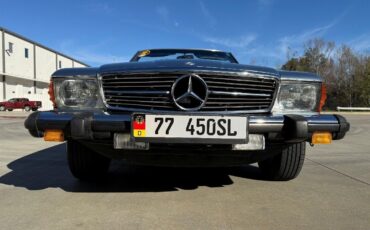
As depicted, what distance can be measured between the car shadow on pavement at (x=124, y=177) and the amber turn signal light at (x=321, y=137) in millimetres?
1133

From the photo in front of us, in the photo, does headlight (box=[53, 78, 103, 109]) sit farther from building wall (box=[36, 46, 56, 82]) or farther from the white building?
building wall (box=[36, 46, 56, 82])

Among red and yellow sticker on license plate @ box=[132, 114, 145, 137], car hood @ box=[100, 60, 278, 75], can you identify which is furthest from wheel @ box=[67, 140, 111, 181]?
red and yellow sticker on license plate @ box=[132, 114, 145, 137]

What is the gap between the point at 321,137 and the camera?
10.9 ft

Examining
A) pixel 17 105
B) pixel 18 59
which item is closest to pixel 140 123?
pixel 17 105

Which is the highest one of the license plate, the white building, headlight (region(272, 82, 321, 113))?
the white building

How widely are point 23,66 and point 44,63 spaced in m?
5.48

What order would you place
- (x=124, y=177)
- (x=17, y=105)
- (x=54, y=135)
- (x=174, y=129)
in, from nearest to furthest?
(x=174, y=129), (x=54, y=135), (x=124, y=177), (x=17, y=105)

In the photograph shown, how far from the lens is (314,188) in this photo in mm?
3943

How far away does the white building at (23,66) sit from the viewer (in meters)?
37.0

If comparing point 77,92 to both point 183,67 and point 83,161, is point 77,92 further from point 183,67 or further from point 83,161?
point 183,67

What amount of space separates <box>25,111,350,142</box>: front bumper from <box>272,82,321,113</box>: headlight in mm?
199

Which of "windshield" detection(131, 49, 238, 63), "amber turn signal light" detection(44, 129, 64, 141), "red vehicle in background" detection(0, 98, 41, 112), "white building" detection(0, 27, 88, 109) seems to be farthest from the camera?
"white building" detection(0, 27, 88, 109)

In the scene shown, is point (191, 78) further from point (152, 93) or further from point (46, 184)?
point (46, 184)

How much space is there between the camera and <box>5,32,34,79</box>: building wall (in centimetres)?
3746
